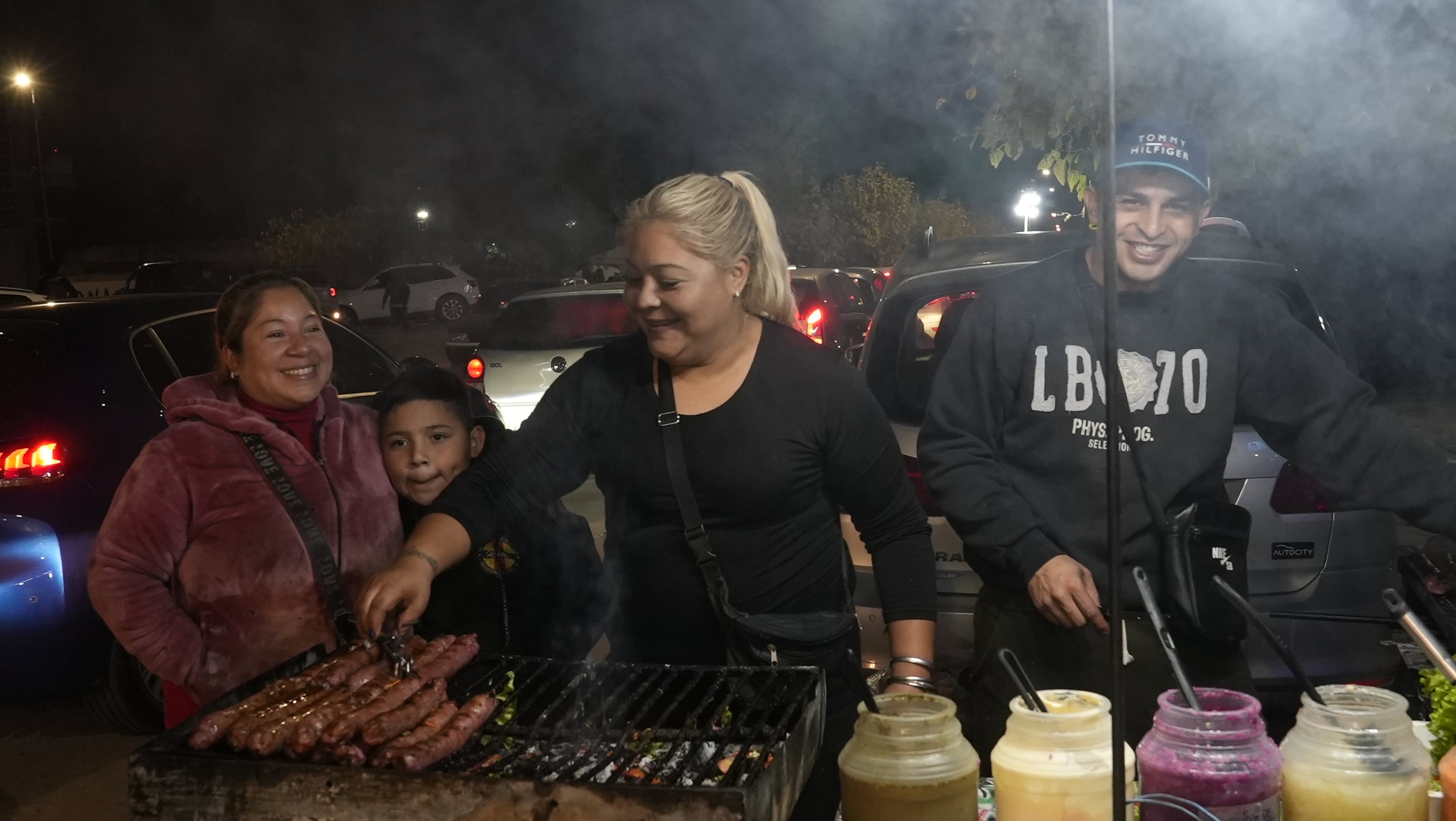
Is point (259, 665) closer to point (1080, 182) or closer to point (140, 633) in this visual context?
point (140, 633)

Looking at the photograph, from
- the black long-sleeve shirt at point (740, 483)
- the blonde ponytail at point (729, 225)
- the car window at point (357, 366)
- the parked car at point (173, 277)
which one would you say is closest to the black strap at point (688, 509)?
the black long-sleeve shirt at point (740, 483)

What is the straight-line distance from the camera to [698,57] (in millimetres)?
5738

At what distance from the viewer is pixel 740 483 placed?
2.53m

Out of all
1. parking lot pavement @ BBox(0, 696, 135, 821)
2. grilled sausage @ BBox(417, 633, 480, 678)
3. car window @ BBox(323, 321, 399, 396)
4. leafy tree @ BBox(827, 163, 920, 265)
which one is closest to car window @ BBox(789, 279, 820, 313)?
car window @ BBox(323, 321, 399, 396)

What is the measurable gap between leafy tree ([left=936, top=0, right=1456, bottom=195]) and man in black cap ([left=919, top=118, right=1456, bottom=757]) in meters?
2.37

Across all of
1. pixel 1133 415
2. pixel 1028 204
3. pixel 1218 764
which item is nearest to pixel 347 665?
pixel 1218 764

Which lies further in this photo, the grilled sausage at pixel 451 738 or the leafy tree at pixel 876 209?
the leafy tree at pixel 876 209

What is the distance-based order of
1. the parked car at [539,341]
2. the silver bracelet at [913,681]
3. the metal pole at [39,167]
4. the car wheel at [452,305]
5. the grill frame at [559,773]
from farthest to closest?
1. the car wheel at [452,305]
2. the metal pole at [39,167]
3. the parked car at [539,341]
4. the silver bracelet at [913,681]
5. the grill frame at [559,773]

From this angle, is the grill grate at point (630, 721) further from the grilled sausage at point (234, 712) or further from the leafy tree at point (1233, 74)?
the leafy tree at point (1233, 74)

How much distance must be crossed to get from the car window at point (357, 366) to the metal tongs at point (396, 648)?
3.51 m

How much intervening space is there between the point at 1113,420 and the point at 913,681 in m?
1.17

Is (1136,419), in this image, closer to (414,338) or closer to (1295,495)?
(1295,495)

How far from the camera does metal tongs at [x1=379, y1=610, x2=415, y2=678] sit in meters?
2.40

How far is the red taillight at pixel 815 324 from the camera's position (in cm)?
1277
